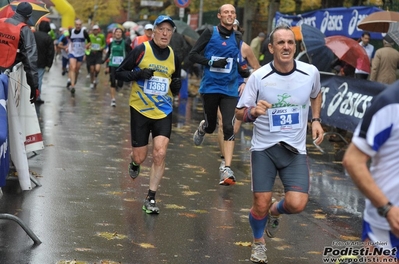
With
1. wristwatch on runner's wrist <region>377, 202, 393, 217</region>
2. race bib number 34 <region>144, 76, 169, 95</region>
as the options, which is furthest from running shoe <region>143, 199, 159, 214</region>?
wristwatch on runner's wrist <region>377, 202, 393, 217</region>

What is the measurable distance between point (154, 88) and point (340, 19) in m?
12.7

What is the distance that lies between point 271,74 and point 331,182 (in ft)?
16.6

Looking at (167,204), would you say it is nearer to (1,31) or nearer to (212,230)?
(212,230)

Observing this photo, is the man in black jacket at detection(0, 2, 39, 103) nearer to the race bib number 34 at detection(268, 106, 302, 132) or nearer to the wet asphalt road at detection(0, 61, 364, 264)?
the wet asphalt road at detection(0, 61, 364, 264)

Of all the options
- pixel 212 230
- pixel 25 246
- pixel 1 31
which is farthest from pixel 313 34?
pixel 25 246

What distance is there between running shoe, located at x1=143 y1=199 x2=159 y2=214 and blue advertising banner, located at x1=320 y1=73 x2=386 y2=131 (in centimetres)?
680

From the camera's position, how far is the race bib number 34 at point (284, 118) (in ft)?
22.6

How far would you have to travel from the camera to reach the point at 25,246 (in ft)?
22.7

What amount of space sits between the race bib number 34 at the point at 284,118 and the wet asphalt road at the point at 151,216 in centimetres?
110

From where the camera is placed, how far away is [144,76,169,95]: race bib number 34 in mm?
8844

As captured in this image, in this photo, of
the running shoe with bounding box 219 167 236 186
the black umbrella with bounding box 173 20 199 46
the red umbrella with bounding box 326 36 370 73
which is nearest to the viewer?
the running shoe with bounding box 219 167 236 186

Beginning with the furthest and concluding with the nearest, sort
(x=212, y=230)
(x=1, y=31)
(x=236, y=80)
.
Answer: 1. (x=236, y=80)
2. (x=1, y=31)
3. (x=212, y=230)

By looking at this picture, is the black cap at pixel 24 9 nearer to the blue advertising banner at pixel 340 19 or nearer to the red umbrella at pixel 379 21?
the red umbrella at pixel 379 21

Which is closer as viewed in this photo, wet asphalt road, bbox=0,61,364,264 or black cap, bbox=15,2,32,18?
wet asphalt road, bbox=0,61,364,264
